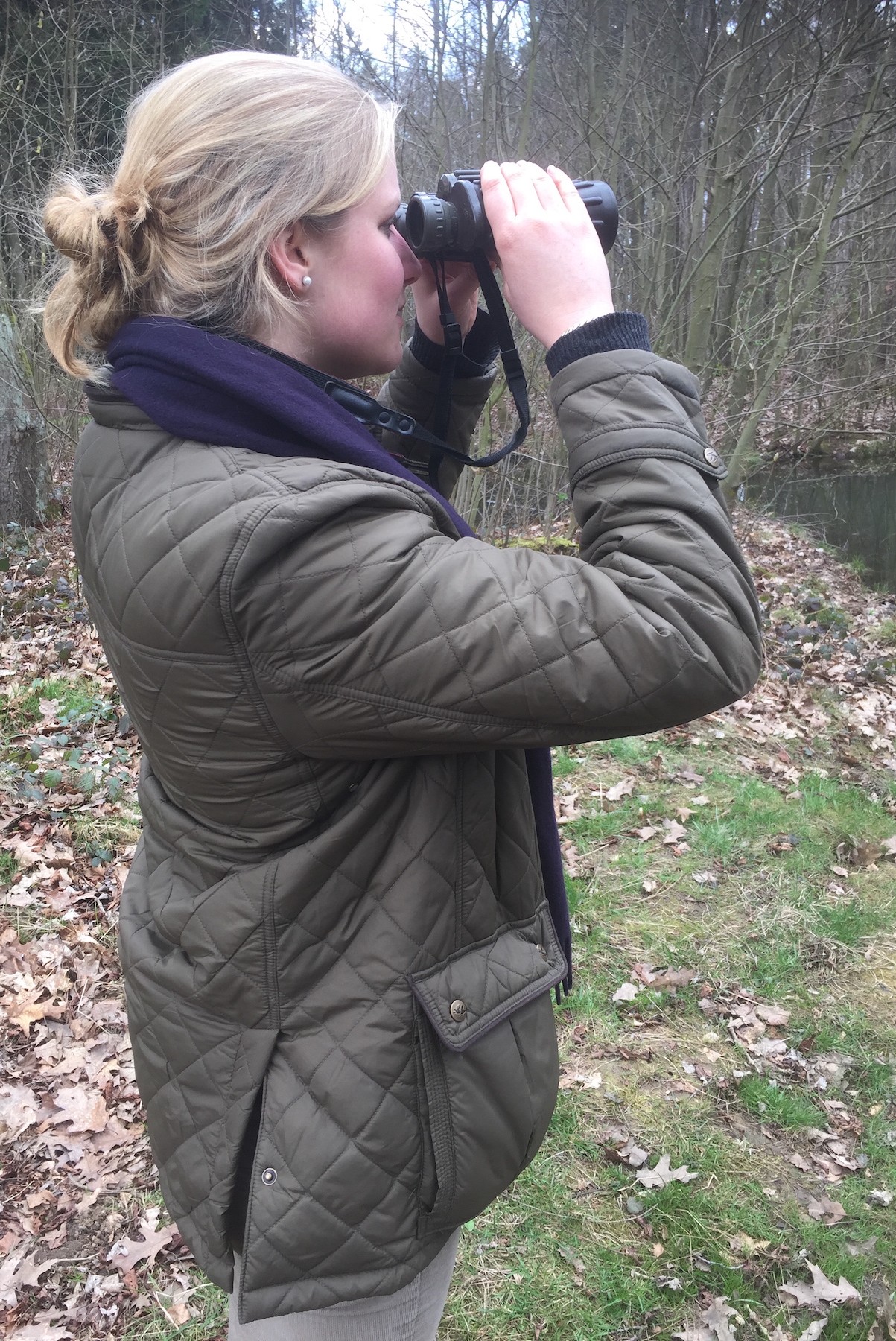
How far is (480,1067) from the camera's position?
1.17 metres

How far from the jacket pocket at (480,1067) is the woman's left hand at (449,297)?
1094 millimetres

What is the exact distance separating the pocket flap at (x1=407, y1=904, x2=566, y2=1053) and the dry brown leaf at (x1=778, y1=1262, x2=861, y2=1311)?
1.79m

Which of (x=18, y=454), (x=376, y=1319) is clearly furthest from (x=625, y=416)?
(x=18, y=454)

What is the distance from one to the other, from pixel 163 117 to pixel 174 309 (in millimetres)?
222

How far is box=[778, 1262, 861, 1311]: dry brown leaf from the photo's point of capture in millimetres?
2381

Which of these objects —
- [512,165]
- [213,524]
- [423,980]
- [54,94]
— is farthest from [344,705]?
[54,94]

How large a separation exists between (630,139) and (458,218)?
8.96 m

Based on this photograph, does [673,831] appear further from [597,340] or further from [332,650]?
[332,650]

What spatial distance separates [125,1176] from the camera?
8.79 ft

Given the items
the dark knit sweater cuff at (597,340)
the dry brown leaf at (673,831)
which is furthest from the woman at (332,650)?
the dry brown leaf at (673,831)

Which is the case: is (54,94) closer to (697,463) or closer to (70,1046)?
(70,1046)

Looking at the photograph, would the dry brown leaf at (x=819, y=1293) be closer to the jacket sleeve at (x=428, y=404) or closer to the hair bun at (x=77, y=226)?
the jacket sleeve at (x=428, y=404)

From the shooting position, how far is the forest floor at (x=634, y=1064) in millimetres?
2400

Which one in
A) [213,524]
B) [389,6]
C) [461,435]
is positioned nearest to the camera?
[213,524]
